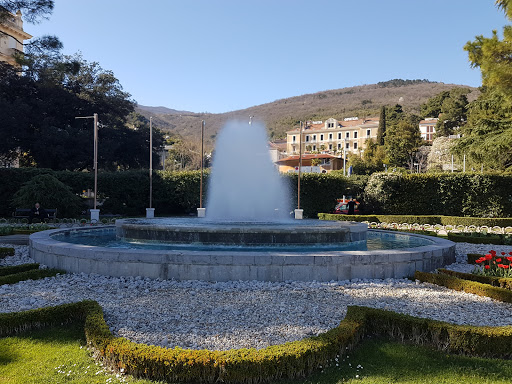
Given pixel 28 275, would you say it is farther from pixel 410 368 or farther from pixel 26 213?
pixel 26 213

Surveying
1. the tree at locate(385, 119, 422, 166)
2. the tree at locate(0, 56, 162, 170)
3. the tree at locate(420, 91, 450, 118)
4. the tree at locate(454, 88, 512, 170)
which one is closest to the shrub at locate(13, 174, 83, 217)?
the tree at locate(0, 56, 162, 170)

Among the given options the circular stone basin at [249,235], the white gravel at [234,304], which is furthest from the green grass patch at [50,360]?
the circular stone basin at [249,235]

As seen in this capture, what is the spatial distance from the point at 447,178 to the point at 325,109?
13005cm

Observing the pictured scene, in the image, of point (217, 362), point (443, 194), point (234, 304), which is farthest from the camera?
point (443, 194)

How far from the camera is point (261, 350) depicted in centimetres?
420

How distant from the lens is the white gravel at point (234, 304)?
16.8 feet

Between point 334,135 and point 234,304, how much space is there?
110 meters

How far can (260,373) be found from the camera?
399cm

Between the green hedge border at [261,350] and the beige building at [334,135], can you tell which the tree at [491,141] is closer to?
the green hedge border at [261,350]

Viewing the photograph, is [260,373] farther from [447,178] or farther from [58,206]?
[447,178]

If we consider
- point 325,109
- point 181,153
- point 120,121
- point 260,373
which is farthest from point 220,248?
point 325,109

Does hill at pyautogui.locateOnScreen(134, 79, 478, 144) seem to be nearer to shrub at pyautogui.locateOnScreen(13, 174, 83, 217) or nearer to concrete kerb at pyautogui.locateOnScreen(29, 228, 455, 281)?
shrub at pyautogui.locateOnScreen(13, 174, 83, 217)

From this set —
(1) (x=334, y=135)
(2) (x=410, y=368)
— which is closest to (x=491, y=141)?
(2) (x=410, y=368)

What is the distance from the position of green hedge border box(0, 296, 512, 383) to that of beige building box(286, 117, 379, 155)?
333 ft
